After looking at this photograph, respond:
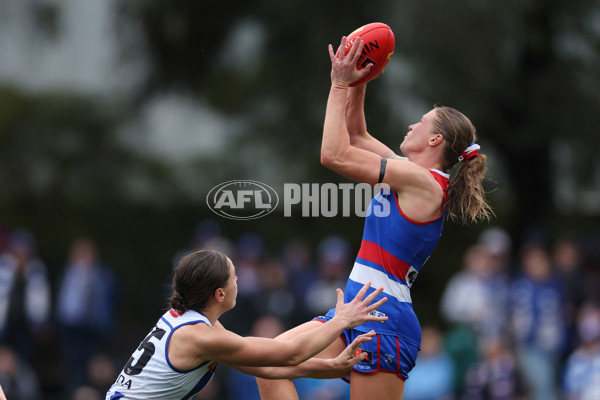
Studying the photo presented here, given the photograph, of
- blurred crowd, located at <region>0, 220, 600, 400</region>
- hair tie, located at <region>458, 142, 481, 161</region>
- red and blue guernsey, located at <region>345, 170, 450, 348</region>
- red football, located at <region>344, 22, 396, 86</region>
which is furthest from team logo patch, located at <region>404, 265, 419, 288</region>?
blurred crowd, located at <region>0, 220, 600, 400</region>

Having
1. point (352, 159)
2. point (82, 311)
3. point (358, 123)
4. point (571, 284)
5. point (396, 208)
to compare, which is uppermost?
point (358, 123)

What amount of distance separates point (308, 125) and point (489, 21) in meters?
2.78

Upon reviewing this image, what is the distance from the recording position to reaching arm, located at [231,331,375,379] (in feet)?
14.0

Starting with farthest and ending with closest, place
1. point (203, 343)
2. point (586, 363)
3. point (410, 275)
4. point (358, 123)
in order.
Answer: point (586, 363) → point (358, 123) → point (410, 275) → point (203, 343)

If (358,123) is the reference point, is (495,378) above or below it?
below

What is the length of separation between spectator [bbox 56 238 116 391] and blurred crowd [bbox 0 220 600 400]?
1cm

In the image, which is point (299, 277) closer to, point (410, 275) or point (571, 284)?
point (571, 284)

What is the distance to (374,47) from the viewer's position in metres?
4.71

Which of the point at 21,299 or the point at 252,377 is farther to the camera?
the point at 21,299

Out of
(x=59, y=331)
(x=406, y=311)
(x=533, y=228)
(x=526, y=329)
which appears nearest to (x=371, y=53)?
(x=406, y=311)

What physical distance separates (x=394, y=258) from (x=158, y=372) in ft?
4.45

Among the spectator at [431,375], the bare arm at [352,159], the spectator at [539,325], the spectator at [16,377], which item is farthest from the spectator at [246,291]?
the bare arm at [352,159]

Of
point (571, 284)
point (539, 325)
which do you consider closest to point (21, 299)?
point (539, 325)

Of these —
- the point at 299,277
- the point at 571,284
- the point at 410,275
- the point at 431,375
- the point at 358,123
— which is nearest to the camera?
the point at 410,275
